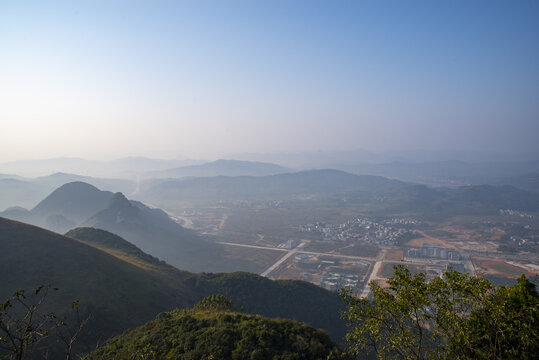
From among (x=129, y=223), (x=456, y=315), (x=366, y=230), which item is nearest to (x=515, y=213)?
(x=366, y=230)

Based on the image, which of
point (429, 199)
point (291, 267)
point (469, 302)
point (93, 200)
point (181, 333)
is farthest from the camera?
point (429, 199)

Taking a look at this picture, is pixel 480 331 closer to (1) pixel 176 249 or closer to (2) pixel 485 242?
(1) pixel 176 249

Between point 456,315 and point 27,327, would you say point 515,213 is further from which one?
point 27,327

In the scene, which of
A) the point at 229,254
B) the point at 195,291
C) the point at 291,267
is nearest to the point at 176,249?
the point at 229,254

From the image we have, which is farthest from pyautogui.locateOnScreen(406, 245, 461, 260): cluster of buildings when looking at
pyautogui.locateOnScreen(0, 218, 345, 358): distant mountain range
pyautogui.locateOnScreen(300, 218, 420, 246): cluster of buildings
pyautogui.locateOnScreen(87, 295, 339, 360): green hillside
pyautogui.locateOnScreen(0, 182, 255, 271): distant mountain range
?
pyautogui.locateOnScreen(87, 295, 339, 360): green hillside

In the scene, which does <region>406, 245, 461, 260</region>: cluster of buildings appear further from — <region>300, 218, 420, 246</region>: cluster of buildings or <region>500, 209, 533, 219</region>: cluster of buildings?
<region>500, 209, 533, 219</region>: cluster of buildings

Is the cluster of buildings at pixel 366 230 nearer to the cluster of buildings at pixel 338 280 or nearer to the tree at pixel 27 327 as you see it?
the cluster of buildings at pixel 338 280
